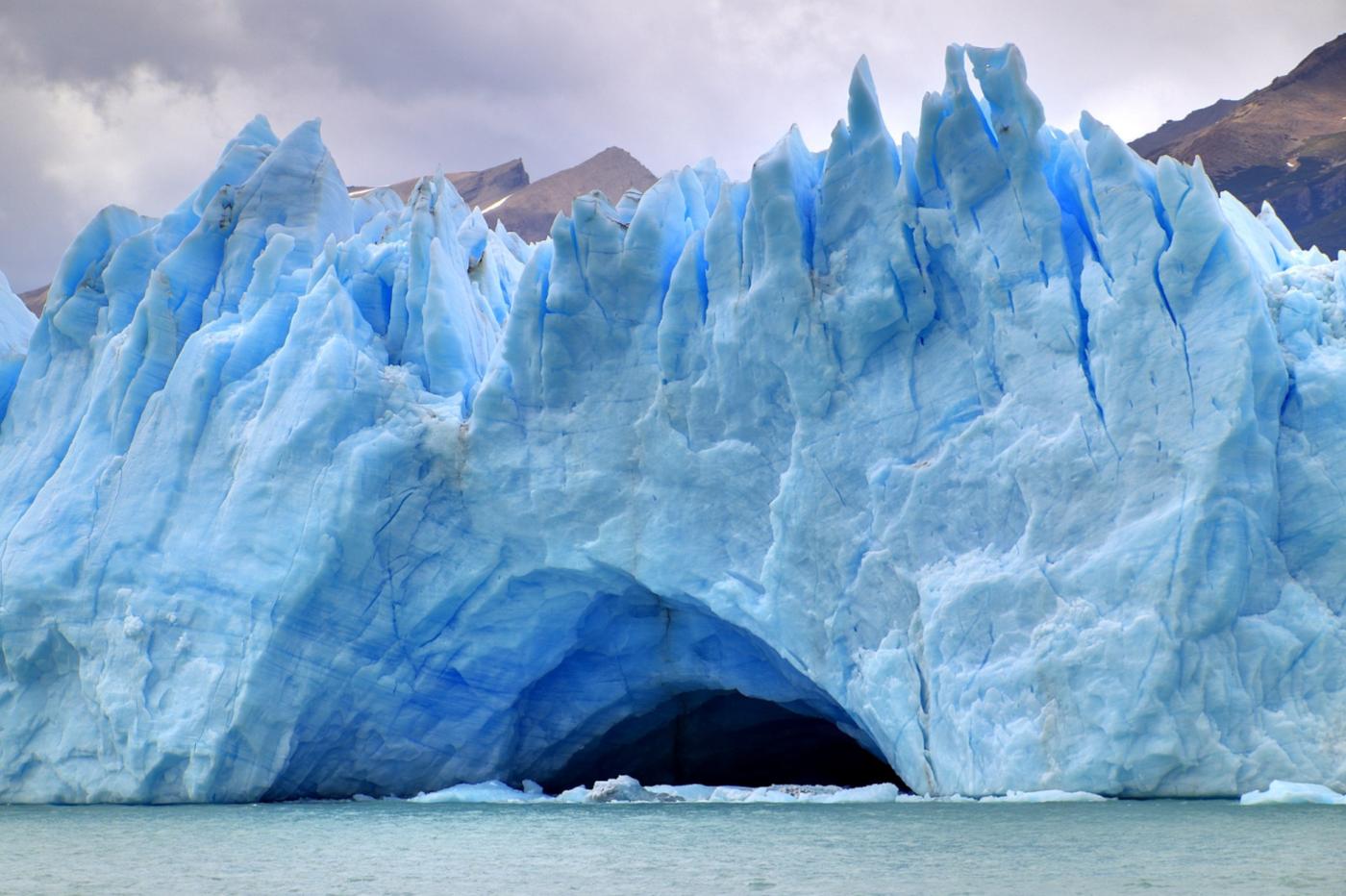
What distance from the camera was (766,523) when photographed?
43.8 ft

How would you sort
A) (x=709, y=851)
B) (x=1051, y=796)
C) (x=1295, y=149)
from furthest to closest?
(x=1295, y=149) → (x=1051, y=796) → (x=709, y=851)

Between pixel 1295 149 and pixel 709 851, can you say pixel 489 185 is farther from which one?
pixel 709 851

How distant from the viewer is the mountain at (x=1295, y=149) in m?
32.9

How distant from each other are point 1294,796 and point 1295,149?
93.7 feet

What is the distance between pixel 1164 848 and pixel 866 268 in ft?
21.1

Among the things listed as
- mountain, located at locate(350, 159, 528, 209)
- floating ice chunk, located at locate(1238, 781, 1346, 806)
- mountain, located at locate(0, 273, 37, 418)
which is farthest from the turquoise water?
mountain, located at locate(350, 159, 528, 209)

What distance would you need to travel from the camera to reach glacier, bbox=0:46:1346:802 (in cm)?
1116

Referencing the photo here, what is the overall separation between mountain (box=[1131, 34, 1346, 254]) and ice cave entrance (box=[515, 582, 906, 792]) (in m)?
21.1

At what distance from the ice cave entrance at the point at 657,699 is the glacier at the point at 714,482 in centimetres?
7

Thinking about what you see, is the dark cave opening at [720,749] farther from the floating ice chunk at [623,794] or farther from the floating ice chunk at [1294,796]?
the floating ice chunk at [1294,796]

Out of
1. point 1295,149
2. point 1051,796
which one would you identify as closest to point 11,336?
point 1051,796

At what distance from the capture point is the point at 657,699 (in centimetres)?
1523

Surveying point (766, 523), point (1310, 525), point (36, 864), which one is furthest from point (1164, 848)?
point (36, 864)

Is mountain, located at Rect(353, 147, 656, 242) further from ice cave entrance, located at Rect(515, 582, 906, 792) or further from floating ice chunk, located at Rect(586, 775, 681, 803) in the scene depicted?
floating ice chunk, located at Rect(586, 775, 681, 803)
